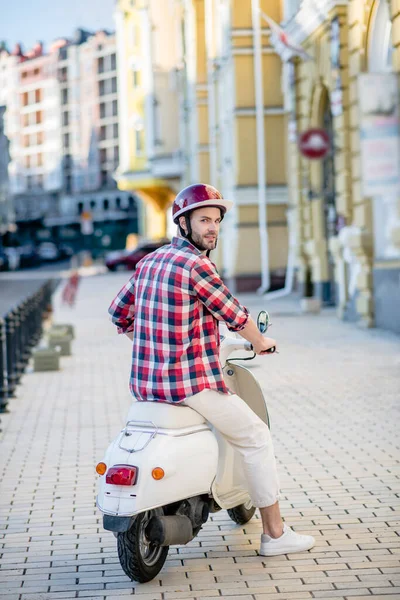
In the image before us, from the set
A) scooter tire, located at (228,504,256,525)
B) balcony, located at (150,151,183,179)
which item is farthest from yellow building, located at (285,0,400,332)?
balcony, located at (150,151,183,179)

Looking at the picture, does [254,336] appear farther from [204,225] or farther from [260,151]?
[260,151]

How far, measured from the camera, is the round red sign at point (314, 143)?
19812 millimetres

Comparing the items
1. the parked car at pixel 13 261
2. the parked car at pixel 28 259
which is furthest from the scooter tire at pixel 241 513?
the parked car at pixel 28 259

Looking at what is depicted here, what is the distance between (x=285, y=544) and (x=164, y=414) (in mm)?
943

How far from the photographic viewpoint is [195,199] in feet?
16.4

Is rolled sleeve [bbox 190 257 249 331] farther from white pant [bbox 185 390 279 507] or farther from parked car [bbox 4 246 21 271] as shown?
parked car [bbox 4 246 21 271]

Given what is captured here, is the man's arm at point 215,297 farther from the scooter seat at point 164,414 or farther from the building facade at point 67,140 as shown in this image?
the building facade at point 67,140

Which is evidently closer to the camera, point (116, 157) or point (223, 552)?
point (223, 552)

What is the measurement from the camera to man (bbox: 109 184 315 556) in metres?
4.91

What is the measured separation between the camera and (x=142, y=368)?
16.4ft

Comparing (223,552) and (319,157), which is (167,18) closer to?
(319,157)

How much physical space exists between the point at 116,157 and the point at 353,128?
83840 millimetres

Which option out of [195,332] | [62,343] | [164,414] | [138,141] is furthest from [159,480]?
[138,141]

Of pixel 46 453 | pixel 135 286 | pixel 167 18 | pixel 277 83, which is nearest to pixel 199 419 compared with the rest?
pixel 135 286
